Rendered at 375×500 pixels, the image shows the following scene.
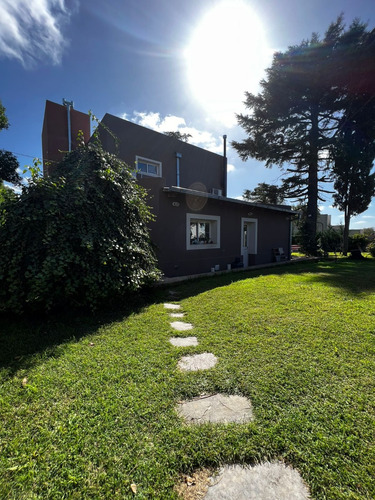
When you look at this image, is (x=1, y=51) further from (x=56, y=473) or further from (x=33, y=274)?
(x=56, y=473)

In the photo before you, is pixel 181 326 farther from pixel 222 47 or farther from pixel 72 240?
pixel 222 47

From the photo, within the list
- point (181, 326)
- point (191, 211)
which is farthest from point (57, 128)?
point (181, 326)

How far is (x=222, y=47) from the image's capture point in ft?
22.0

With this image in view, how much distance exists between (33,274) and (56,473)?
2.81 meters

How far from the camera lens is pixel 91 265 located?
13.0 ft

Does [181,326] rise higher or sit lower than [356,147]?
lower

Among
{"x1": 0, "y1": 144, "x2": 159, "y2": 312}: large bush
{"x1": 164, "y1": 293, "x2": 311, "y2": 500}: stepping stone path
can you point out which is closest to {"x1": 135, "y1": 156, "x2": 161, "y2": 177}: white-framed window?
{"x1": 0, "y1": 144, "x2": 159, "y2": 312}: large bush

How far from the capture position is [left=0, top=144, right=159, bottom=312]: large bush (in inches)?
139

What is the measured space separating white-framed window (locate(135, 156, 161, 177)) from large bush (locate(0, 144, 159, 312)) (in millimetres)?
5040

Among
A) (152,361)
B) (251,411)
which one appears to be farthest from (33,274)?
(251,411)

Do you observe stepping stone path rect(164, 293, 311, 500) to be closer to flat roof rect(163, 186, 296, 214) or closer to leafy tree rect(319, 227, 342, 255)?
flat roof rect(163, 186, 296, 214)

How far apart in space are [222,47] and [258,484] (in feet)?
30.4

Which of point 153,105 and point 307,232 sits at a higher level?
point 153,105

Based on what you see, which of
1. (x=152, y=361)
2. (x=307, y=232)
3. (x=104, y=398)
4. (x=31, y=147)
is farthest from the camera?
(x=307, y=232)
